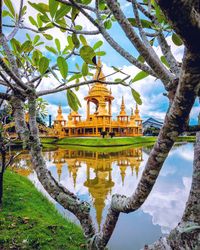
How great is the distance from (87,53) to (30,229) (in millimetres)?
2185

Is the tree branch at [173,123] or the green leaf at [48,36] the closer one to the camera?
the tree branch at [173,123]

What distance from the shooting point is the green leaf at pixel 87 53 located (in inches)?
41.1

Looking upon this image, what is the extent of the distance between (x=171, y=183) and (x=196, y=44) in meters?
6.53

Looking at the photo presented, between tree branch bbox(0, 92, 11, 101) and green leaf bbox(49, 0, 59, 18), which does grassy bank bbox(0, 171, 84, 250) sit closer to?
tree branch bbox(0, 92, 11, 101)

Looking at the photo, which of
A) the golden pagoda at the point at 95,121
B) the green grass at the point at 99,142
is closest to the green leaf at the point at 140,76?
the green grass at the point at 99,142

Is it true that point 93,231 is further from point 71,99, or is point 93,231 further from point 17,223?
point 17,223

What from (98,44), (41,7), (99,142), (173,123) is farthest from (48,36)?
(99,142)

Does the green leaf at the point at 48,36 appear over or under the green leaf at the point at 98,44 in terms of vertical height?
over

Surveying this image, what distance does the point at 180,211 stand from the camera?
4.43 meters

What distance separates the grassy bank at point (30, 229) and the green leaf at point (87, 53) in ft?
A: 6.08

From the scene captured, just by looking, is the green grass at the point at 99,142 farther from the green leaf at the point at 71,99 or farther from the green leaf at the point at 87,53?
the green leaf at the point at 87,53

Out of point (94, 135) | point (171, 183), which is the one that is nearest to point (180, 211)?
point (171, 183)

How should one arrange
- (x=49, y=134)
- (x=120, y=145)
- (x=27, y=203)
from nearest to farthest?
(x=27, y=203), (x=120, y=145), (x=49, y=134)

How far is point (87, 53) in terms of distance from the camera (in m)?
1.06
